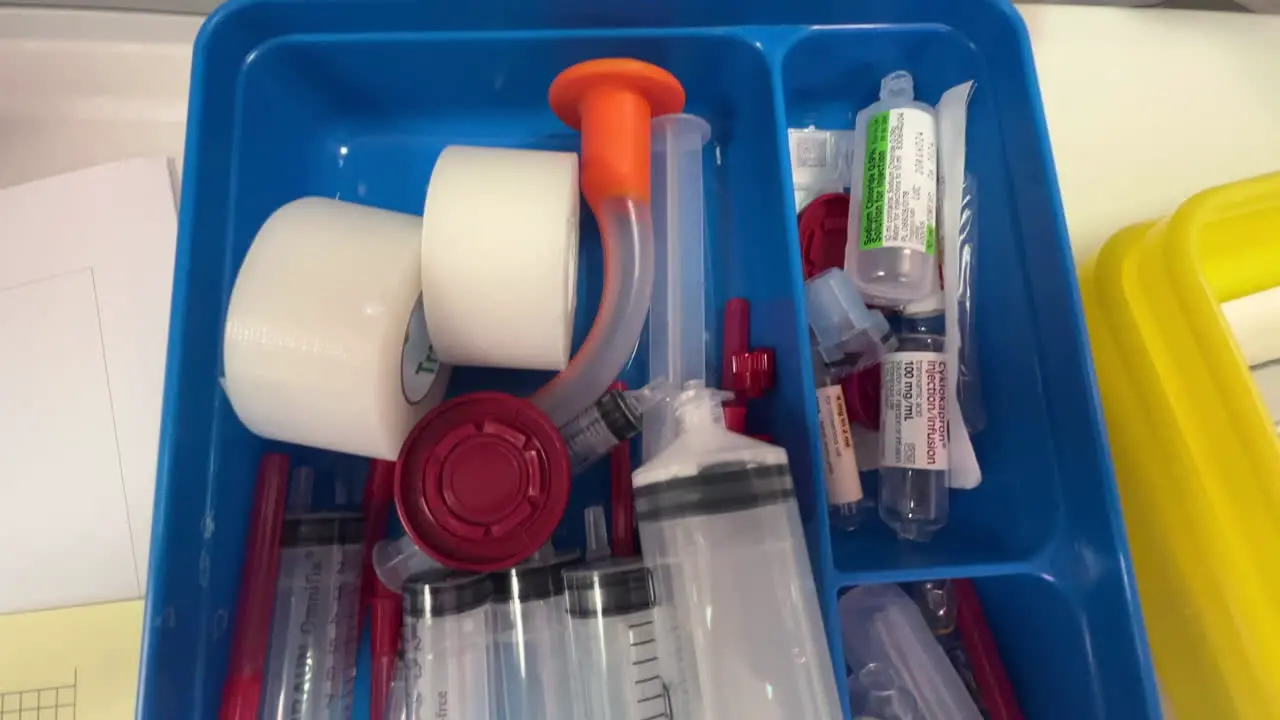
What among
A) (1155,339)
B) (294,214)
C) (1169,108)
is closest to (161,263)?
(294,214)

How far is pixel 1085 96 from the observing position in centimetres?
81

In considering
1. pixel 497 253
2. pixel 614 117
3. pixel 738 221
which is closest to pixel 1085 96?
pixel 738 221

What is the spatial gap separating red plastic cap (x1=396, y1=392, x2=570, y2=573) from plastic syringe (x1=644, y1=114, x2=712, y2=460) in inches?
6.2

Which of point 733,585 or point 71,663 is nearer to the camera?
point 733,585

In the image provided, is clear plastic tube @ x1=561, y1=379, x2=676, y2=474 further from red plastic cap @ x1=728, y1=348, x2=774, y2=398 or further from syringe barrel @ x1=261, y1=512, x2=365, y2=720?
syringe barrel @ x1=261, y1=512, x2=365, y2=720

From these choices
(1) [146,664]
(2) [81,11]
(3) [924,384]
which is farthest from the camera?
(2) [81,11]

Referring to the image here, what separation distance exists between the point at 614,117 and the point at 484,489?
0.31 m

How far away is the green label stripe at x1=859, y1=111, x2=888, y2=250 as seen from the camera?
675 millimetres

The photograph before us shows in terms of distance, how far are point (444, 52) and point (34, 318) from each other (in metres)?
0.42

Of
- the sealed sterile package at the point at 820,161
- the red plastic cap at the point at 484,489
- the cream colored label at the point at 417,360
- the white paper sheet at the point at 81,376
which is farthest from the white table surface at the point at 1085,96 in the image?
the red plastic cap at the point at 484,489

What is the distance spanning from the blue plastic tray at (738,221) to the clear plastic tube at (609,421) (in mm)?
64

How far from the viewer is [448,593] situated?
0.58 meters

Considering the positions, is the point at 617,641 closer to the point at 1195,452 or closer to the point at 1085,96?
the point at 1195,452

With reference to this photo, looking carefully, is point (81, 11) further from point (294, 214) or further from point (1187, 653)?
point (1187, 653)
